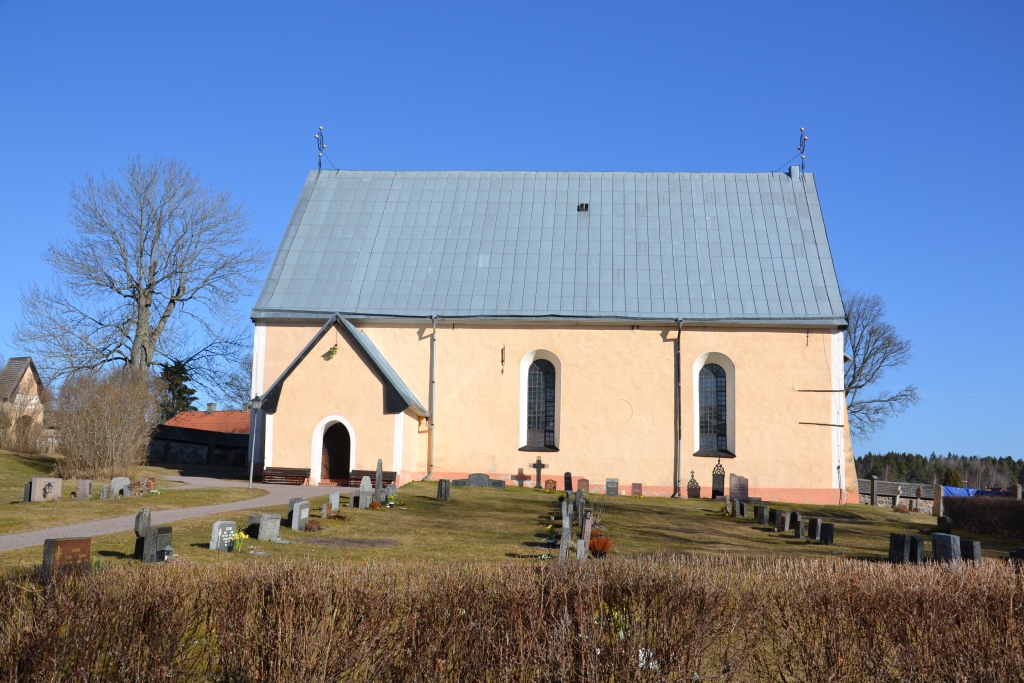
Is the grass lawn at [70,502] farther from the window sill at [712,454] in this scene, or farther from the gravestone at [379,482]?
the window sill at [712,454]

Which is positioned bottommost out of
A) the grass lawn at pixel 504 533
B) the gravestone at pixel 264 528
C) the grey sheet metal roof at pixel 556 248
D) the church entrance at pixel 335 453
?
the grass lawn at pixel 504 533

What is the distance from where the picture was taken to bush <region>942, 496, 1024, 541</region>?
68.2 ft

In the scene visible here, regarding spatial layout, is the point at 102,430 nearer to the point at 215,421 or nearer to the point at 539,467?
the point at 539,467

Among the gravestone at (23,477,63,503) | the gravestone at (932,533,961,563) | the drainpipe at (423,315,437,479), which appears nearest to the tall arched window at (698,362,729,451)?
the drainpipe at (423,315,437,479)

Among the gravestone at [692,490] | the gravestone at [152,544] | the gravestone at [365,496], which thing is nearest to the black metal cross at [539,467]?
the gravestone at [692,490]

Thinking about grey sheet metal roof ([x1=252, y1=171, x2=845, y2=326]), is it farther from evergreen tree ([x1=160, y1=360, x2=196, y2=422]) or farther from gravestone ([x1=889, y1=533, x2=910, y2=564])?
gravestone ([x1=889, y1=533, x2=910, y2=564])

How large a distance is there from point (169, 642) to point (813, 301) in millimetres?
24391

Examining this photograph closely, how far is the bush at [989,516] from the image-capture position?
20.8 m

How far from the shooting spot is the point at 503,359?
27859mm

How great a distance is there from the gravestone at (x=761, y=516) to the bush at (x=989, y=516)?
5549mm

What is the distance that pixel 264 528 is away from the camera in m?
13.9

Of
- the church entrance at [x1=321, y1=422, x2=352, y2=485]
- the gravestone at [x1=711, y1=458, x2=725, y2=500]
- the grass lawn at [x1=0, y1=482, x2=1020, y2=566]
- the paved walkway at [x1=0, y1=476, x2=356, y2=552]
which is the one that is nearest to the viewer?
the grass lawn at [x1=0, y1=482, x2=1020, y2=566]

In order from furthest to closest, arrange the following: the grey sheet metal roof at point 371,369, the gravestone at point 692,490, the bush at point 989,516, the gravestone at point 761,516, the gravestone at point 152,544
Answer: the gravestone at point 692,490 → the grey sheet metal roof at point 371,369 → the bush at point 989,516 → the gravestone at point 761,516 → the gravestone at point 152,544

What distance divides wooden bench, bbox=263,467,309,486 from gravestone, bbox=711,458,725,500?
37.4ft
